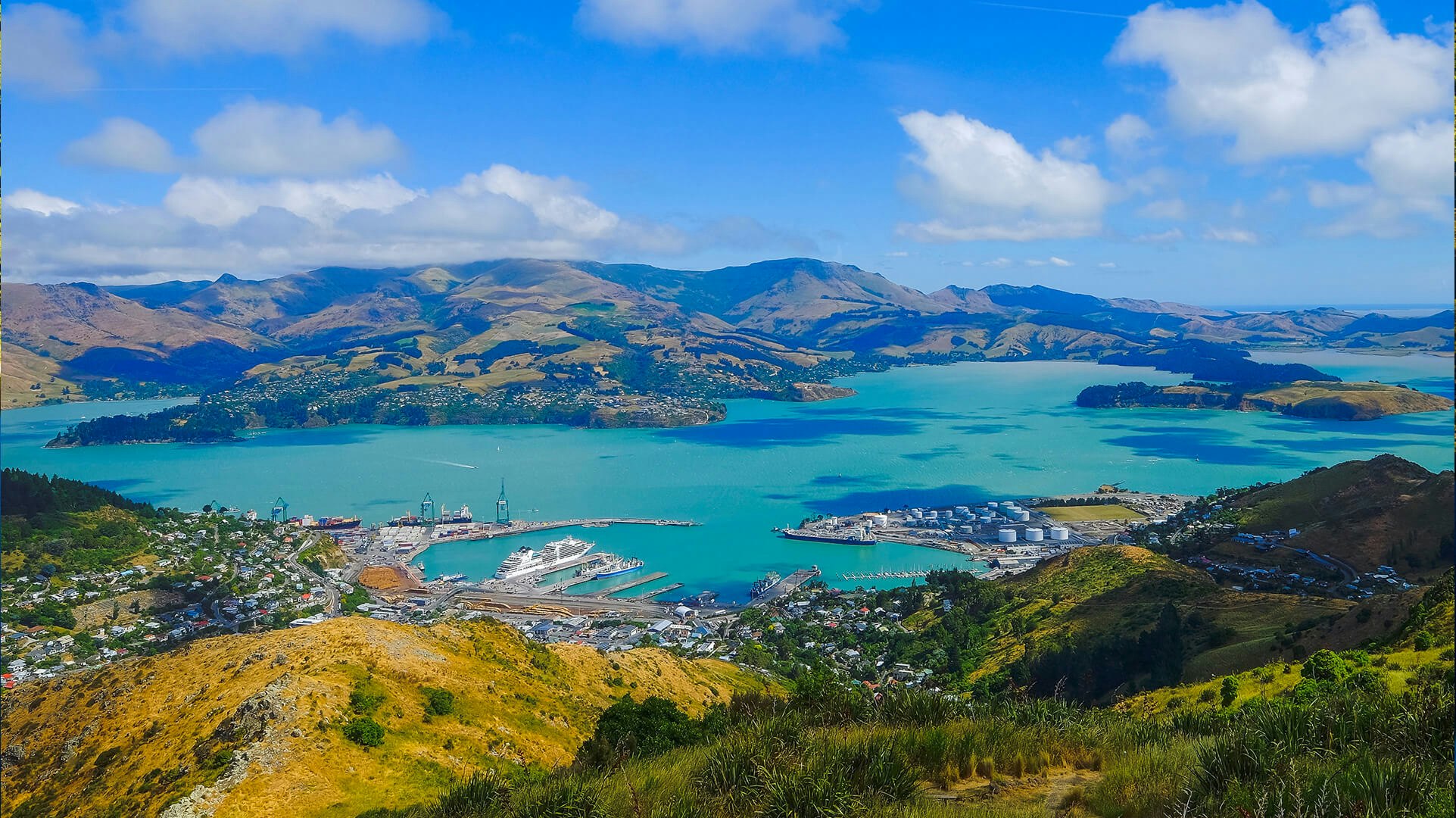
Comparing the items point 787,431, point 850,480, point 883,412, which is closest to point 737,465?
point 850,480

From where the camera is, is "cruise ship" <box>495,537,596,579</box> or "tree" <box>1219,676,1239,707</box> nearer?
"tree" <box>1219,676,1239,707</box>

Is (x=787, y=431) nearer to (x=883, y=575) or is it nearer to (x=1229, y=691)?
(x=883, y=575)

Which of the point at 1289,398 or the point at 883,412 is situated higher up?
the point at 1289,398

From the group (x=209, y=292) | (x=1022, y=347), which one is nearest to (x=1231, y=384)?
(x=1022, y=347)

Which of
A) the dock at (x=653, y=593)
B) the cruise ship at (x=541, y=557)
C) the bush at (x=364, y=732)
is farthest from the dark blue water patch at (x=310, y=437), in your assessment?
the bush at (x=364, y=732)

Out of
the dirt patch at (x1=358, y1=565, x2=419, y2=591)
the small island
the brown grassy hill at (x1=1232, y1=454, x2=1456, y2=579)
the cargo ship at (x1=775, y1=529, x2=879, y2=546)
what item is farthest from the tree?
the small island

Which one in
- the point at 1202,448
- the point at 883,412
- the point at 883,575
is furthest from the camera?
the point at 883,412

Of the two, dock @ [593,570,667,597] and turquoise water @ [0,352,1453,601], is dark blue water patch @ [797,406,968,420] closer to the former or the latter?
turquoise water @ [0,352,1453,601]

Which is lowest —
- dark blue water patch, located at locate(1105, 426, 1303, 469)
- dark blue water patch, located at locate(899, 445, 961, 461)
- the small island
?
dark blue water patch, located at locate(899, 445, 961, 461)
